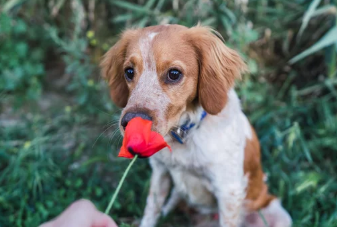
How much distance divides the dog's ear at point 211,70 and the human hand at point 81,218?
97 centimetres

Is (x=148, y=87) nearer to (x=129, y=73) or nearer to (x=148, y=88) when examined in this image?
(x=148, y=88)

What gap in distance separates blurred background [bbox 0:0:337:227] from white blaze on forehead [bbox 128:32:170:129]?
76cm

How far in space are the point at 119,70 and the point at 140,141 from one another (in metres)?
0.92

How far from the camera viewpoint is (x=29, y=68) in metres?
3.72

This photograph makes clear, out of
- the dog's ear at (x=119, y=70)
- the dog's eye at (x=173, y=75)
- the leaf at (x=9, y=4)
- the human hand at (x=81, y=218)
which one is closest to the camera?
the human hand at (x=81, y=218)

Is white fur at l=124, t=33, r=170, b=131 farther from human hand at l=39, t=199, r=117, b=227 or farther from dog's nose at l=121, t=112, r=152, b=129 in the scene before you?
human hand at l=39, t=199, r=117, b=227

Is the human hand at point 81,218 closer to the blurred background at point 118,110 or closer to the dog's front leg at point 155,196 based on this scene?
the dog's front leg at point 155,196

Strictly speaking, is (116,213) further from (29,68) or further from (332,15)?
(332,15)

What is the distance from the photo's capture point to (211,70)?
2096 millimetres

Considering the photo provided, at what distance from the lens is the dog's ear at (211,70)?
2.05 metres

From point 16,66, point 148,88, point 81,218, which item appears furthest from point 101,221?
point 16,66

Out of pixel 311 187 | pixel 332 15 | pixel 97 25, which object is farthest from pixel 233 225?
pixel 97 25

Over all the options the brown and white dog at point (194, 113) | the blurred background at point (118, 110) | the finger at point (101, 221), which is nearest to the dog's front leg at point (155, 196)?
the brown and white dog at point (194, 113)

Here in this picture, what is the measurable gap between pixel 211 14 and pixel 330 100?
1.41 m
